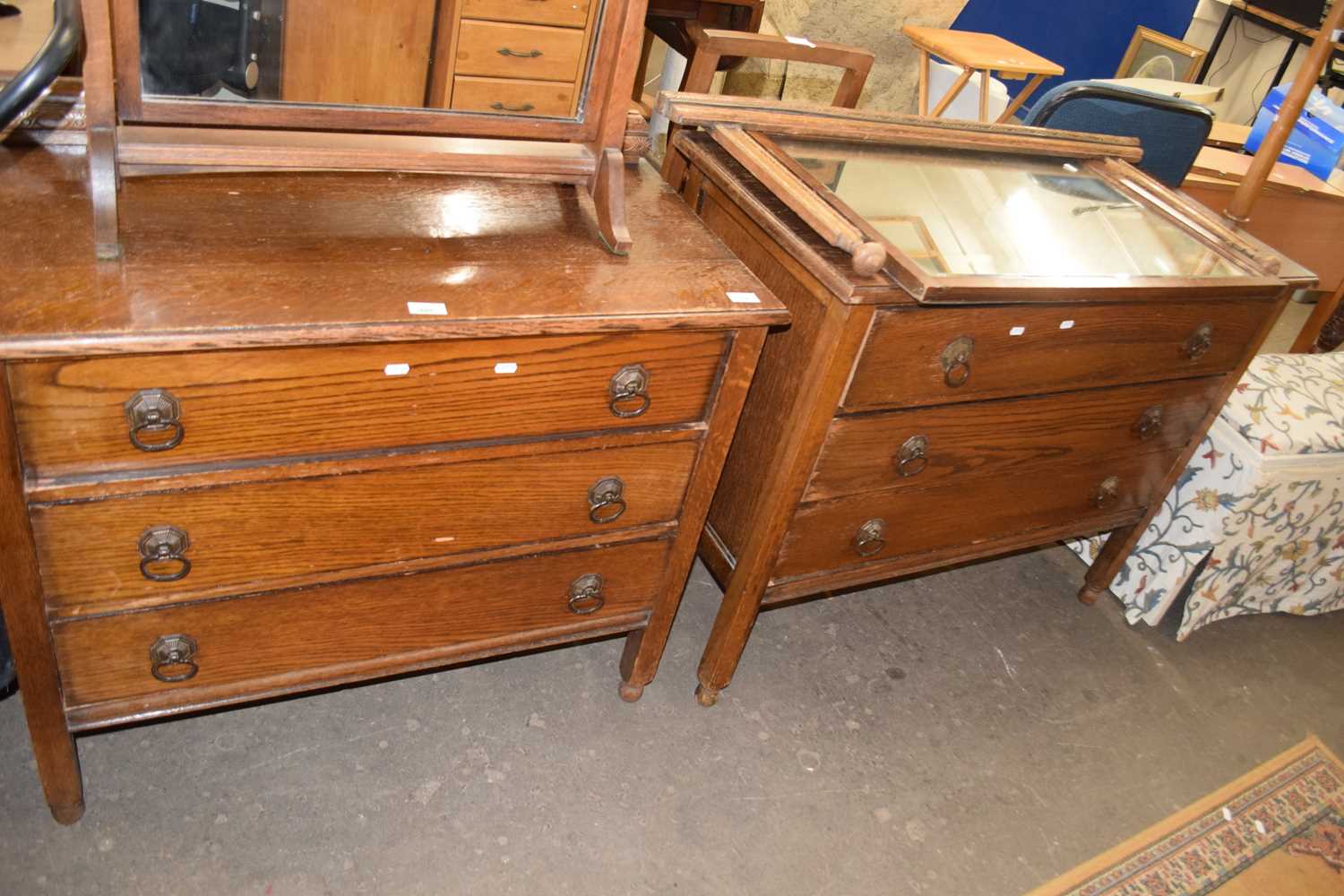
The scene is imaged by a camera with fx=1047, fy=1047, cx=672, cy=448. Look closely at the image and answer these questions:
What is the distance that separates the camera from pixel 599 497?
5.19 ft

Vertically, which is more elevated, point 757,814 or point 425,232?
point 425,232

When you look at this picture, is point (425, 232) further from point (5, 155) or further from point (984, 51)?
point (984, 51)

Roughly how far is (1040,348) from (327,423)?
3.77 feet

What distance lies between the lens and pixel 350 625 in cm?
155

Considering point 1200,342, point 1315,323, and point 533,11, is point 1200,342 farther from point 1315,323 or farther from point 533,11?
point 1315,323

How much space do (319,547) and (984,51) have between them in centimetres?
367

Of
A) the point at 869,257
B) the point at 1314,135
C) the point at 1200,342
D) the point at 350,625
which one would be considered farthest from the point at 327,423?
the point at 1314,135

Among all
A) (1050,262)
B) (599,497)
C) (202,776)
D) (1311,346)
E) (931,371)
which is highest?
(1050,262)

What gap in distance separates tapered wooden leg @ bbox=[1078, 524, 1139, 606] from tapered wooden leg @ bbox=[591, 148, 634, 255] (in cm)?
152

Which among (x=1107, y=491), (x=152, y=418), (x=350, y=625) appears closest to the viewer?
(x=152, y=418)

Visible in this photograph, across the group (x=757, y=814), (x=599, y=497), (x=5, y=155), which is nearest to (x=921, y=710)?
(x=757, y=814)

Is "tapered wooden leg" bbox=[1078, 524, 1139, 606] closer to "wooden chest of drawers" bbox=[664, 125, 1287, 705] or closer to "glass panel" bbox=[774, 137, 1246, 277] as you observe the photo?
"wooden chest of drawers" bbox=[664, 125, 1287, 705]

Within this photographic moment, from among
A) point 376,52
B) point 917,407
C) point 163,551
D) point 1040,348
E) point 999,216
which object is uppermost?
point 376,52

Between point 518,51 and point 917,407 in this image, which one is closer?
point 518,51
